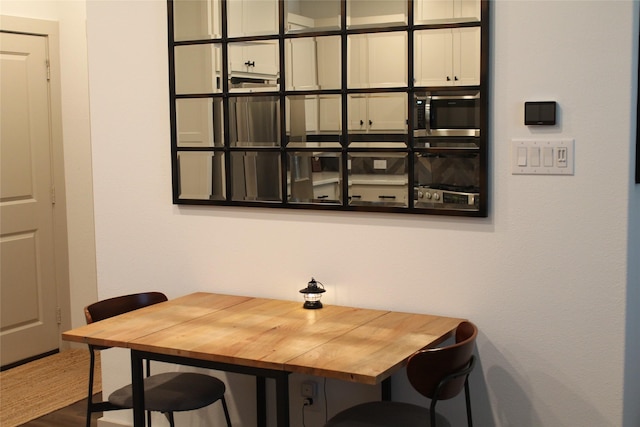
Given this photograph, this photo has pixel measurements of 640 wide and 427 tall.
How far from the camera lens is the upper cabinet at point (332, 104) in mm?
2979

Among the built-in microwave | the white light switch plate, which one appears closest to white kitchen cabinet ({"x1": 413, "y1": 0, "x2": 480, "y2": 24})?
the built-in microwave

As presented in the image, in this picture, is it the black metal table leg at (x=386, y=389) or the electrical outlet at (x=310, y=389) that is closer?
the black metal table leg at (x=386, y=389)

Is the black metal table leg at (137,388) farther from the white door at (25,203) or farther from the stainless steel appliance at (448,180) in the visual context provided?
the white door at (25,203)

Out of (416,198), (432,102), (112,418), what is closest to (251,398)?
(112,418)

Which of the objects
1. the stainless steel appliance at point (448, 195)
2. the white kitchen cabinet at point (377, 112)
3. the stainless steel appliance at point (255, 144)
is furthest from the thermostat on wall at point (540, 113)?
the stainless steel appliance at point (255, 144)

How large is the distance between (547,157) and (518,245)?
1.06 ft

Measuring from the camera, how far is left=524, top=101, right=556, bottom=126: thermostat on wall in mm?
2816

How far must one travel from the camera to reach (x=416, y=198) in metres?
3.09

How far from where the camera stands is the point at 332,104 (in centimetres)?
320

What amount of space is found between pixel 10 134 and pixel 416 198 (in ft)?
9.33

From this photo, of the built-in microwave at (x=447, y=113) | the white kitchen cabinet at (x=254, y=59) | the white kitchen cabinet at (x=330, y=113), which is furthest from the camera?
the white kitchen cabinet at (x=254, y=59)

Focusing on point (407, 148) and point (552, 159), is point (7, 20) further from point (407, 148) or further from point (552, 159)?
point (552, 159)

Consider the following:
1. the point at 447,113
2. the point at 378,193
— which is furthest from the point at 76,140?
the point at 447,113

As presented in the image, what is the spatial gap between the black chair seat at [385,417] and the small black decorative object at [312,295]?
48cm
